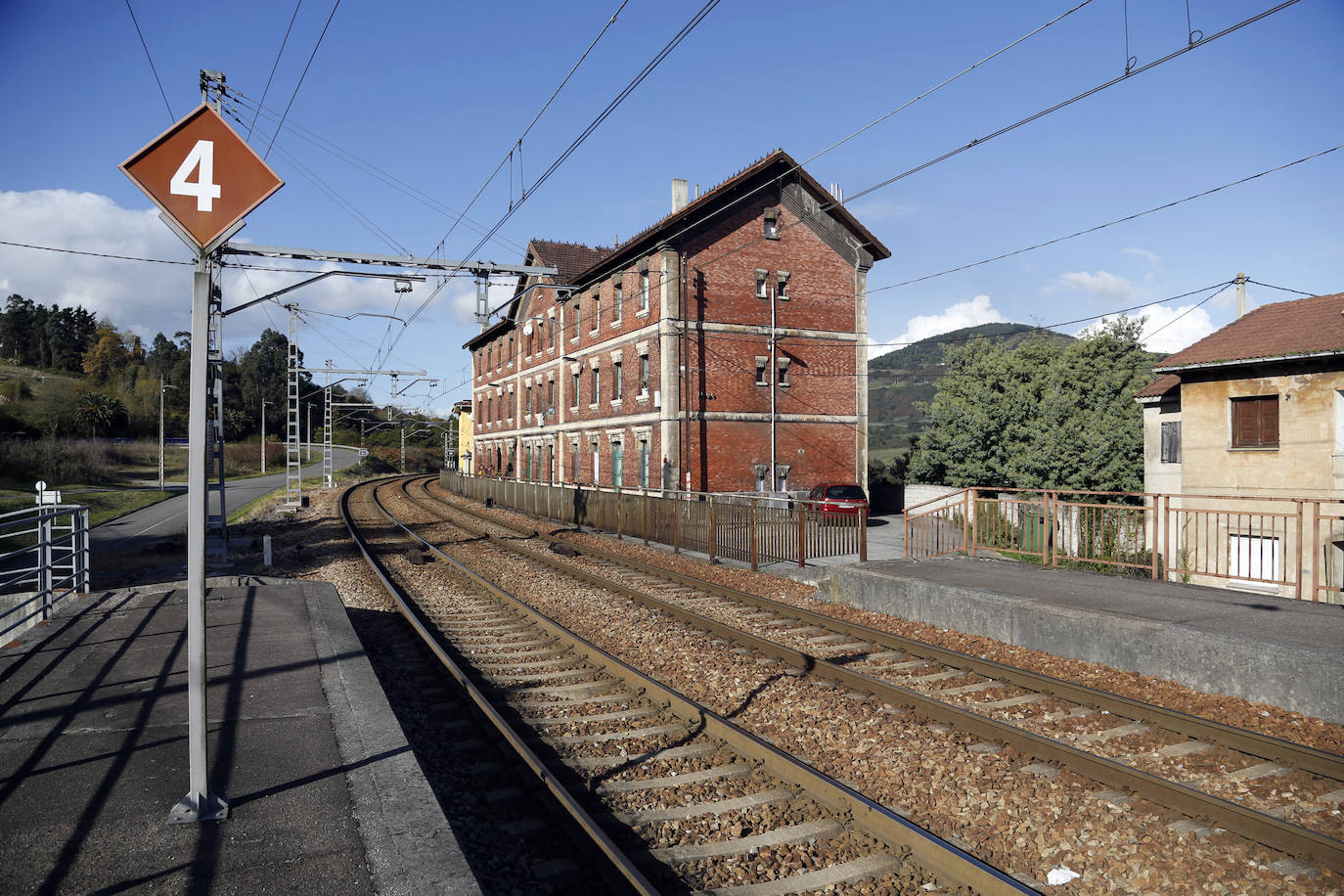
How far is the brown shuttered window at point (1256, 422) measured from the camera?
21.1 meters

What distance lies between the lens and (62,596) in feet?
36.4

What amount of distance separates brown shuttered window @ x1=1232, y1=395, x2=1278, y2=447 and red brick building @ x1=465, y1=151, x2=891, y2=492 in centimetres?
1368

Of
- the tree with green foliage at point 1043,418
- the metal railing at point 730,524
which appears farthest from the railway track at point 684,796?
the tree with green foliage at point 1043,418

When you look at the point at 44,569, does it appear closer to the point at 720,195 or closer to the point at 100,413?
the point at 720,195

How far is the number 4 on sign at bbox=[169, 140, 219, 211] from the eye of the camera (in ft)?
14.3

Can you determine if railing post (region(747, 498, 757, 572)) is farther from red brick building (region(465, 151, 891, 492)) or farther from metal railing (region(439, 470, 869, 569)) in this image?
red brick building (region(465, 151, 891, 492))

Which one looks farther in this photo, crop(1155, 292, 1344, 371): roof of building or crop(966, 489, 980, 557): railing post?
crop(1155, 292, 1344, 371): roof of building

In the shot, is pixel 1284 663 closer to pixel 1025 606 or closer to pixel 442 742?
pixel 1025 606

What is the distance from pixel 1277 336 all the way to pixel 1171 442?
257 inches

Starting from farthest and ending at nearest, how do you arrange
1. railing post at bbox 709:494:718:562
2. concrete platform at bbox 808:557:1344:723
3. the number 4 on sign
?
railing post at bbox 709:494:718:562
concrete platform at bbox 808:557:1344:723
the number 4 on sign

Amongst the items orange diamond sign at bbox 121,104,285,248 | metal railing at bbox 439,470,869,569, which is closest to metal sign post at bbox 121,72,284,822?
orange diamond sign at bbox 121,104,285,248

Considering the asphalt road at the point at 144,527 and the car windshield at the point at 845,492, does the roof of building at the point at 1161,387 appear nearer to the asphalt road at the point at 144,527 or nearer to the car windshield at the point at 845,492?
the car windshield at the point at 845,492

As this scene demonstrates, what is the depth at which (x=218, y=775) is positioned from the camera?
5.13m

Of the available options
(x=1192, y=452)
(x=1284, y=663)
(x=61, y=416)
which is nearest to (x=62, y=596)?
(x=1284, y=663)
